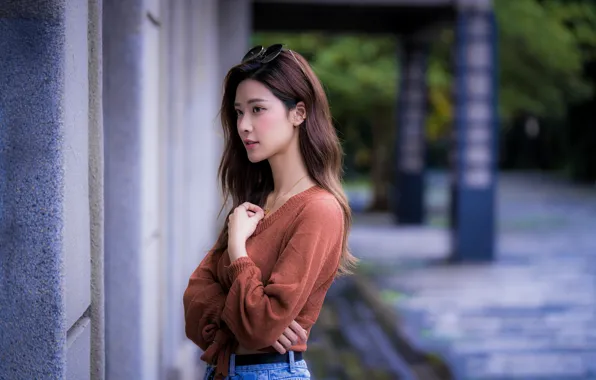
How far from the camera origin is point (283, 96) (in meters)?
2.17

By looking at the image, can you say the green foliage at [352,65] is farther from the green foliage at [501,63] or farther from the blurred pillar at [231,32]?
the blurred pillar at [231,32]

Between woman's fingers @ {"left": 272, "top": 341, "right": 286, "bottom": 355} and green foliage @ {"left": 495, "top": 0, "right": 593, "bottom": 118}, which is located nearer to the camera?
woman's fingers @ {"left": 272, "top": 341, "right": 286, "bottom": 355}

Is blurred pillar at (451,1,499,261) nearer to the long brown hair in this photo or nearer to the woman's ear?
the long brown hair

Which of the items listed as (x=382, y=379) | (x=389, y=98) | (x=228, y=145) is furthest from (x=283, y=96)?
(x=389, y=98)

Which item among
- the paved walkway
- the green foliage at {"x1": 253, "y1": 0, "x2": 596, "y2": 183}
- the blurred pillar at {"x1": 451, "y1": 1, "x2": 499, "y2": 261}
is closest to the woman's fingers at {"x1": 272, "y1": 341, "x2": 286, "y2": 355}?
the paved walkway

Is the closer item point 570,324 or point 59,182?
point 59,182

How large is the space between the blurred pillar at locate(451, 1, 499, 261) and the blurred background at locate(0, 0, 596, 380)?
0.03m

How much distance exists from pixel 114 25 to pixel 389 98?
692 inches

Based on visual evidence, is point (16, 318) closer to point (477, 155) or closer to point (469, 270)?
point (469, 270)

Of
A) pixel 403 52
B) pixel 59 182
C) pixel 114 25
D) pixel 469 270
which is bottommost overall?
pixel 469 270

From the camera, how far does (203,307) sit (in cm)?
222

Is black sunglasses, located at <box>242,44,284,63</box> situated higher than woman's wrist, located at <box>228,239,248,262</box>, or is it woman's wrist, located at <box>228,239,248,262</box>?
black sunglasses, located at <box>242,44,284,63</box>

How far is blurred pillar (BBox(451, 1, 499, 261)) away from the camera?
12805 millimetres

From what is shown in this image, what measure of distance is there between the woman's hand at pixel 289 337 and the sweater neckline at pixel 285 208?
0.26 metres
